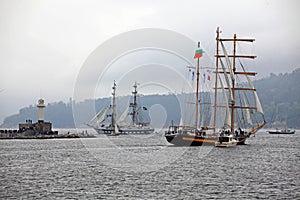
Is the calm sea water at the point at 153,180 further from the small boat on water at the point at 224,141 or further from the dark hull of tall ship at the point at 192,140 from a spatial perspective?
the dark hull of tall ship at the point at 192,140

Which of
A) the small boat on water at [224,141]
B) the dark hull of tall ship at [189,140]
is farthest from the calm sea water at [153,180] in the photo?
the dark hull of tall ship at [189,140]

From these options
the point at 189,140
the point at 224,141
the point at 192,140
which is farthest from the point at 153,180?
the point at 189,140

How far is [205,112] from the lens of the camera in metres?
126

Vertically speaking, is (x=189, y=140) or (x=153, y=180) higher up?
(x=189, y=140)

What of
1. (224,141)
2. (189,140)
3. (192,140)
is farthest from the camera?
(189,140)

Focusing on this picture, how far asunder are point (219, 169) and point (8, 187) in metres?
27.5

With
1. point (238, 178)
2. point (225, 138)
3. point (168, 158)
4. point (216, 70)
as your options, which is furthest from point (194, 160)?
point (216, 70)

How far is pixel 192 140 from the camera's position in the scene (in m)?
111

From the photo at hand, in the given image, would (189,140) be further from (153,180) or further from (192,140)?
(153,180)

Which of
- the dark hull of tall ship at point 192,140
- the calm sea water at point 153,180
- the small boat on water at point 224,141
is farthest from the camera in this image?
the dark hull of tall ship at point 192,140

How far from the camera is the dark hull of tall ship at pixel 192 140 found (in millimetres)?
108875

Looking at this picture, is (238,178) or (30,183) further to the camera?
(238,178)

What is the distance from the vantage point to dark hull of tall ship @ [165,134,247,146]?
108875mm

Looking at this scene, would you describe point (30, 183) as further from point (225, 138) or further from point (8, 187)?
point (225, 138)
